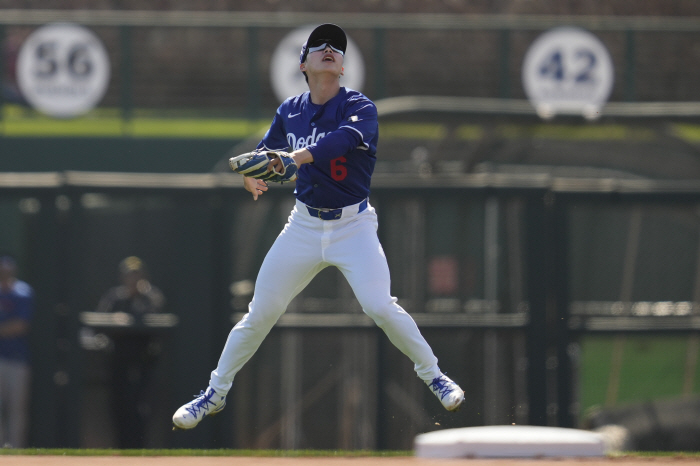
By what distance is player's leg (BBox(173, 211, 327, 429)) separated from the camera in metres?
4.38

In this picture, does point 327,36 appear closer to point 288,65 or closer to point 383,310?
point 383,310

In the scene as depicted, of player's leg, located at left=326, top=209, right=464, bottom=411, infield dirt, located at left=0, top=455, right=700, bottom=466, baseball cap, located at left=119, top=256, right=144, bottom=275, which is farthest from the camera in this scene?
baseball cap, located at left=119, top=256, right=144, bottom=275

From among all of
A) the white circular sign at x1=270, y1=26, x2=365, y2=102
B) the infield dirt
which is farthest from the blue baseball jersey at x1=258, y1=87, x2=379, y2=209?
the white circular sign at x1=270, y1=26, x2=365, y2=102

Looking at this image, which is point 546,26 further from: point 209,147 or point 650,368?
point 650,368

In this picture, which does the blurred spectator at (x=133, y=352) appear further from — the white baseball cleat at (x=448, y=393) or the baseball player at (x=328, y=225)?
the white baseball cleat at (x=448, y=393)

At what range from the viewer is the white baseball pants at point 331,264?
4.33 metres

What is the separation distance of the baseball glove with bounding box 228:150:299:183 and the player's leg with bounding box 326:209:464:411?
444 millimetres

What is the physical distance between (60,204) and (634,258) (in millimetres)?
4011

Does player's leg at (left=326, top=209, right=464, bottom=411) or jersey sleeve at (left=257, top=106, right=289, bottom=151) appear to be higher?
jersey sleeve at (left=257, top=106, right=289, bottom=151)

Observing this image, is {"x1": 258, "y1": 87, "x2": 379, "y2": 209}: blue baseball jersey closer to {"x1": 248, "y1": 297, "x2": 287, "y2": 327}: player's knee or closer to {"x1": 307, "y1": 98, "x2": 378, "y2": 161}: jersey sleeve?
{"x1": 307, "y1": 98, "x2": 378, "y2": 161}: jersey sleeve

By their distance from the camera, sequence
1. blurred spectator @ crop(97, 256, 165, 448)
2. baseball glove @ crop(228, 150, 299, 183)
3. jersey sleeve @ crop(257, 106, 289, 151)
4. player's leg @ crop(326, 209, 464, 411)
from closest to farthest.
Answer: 1. baseball glove @ crop(228, 150, 299, 183)
2. player's leg @ crop(326, 209, 464, 411)
3. jersey sleeve @ crop(257, 106, 289, 151)
4. blurred spectator @ crop(97, 256, 165, 448)

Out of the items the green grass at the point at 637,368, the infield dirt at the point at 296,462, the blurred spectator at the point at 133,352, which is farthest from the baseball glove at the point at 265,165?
the green grass at the point at 637,368

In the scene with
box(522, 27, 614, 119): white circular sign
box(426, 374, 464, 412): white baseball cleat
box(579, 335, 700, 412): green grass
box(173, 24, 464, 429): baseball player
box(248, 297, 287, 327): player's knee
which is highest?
box(522, 27, 614, 119): white circular sign

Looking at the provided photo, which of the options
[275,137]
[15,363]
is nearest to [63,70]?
[15,363]
